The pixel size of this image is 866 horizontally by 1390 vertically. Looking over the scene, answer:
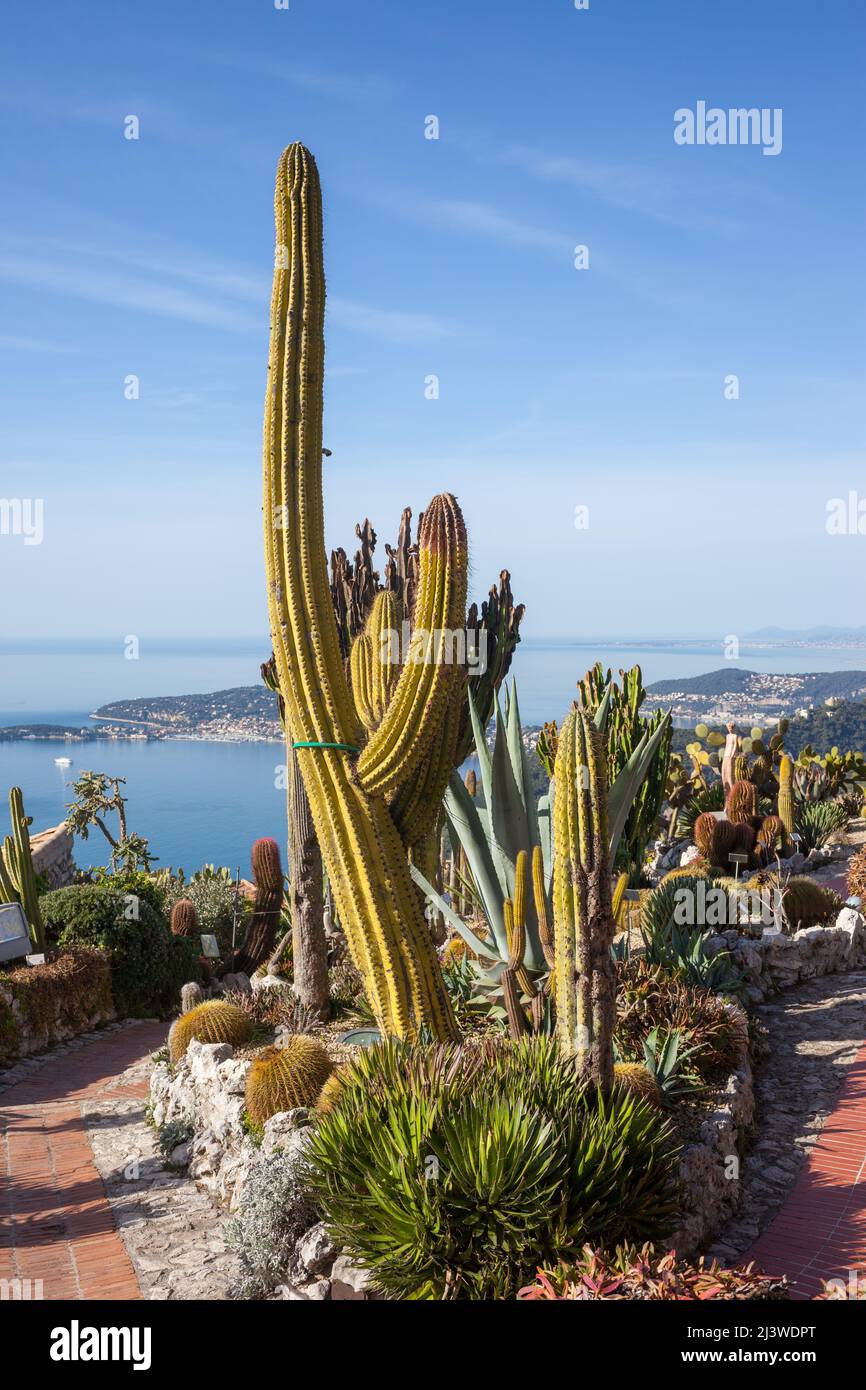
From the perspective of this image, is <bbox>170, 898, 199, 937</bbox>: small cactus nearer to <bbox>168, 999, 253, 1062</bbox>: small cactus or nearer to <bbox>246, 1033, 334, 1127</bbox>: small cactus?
<bbox>168, 999, 253, 1062</bbox>: small cactus

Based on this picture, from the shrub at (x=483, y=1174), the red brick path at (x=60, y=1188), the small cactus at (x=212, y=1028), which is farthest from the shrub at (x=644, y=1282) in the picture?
the small cactus at (x=212, y=1028)

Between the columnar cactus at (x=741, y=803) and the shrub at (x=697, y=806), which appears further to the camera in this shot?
the shrub at (x=697, y=806)

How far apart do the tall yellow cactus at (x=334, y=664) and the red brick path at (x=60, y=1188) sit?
2.10 metres

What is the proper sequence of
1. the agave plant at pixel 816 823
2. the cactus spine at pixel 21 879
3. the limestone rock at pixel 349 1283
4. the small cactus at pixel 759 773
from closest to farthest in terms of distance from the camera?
the limestone rock at pixel 349 1283 → the cactus spine at pixel 21 879 → the agave plant at pixel 816 823 → the small cactus at pixel 759 773

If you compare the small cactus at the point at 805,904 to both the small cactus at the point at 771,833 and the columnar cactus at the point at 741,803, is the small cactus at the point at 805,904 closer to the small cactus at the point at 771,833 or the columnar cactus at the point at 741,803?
the small cactus at the point at 771,833

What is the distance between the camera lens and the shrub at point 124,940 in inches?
495

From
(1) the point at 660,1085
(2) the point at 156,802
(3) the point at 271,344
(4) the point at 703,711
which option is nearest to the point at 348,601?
(3) the point at 271,344

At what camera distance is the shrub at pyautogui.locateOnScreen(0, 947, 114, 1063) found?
10898 millimetres

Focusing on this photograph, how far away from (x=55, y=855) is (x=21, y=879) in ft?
19.9

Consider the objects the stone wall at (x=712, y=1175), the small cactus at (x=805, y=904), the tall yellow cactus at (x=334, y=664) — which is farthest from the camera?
the small cactus at (x=805, y=904)

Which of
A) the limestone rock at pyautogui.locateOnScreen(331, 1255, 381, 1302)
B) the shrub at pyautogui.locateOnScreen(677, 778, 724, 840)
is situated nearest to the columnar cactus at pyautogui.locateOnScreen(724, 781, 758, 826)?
the shrub at pyautogui.locateOnScreen(677, 778, 724, 840)

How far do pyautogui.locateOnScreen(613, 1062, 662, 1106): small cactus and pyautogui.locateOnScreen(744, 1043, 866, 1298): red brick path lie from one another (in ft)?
2.89

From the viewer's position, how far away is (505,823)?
8109mm

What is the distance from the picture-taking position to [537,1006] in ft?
22.0
